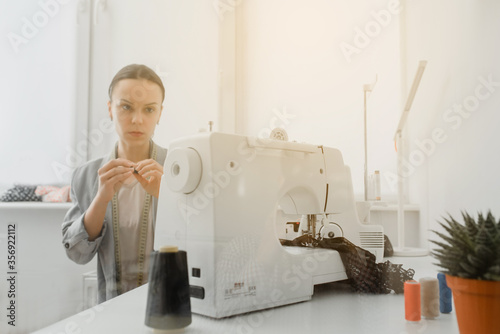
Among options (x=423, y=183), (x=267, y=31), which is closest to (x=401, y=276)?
(x=423, y=183)

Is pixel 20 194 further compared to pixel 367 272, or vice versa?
pixel 20 194

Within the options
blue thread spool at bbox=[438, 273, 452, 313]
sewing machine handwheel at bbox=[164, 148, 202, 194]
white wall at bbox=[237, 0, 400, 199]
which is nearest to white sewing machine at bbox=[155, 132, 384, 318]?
sewing machine handwheel at bbox=[164, 148, 202, 194]

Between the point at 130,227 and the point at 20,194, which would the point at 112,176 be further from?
the point at 20,194

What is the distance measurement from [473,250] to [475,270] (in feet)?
0.09

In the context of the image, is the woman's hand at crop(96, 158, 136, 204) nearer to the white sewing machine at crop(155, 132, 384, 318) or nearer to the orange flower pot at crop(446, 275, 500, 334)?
the white sewing machine at crop(155, 132, 384, 318)

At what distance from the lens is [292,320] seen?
701mm

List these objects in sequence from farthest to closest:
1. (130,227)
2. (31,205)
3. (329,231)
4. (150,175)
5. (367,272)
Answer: (31,205) < (130,227) < (150,175) < (329,231) < (367,272)

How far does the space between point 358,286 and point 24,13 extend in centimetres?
183

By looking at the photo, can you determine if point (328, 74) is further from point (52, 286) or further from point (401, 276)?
point (52, 286)

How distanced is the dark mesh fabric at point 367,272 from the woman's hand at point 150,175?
2.34 ft

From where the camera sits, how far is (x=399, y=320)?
702mm

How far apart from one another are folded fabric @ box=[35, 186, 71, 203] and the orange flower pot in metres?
1.72

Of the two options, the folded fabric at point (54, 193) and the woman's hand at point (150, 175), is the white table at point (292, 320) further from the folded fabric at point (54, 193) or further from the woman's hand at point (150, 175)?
the folded fabric at point (54, 193)

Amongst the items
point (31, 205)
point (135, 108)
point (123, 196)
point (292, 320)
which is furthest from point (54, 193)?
point (292, 320)
